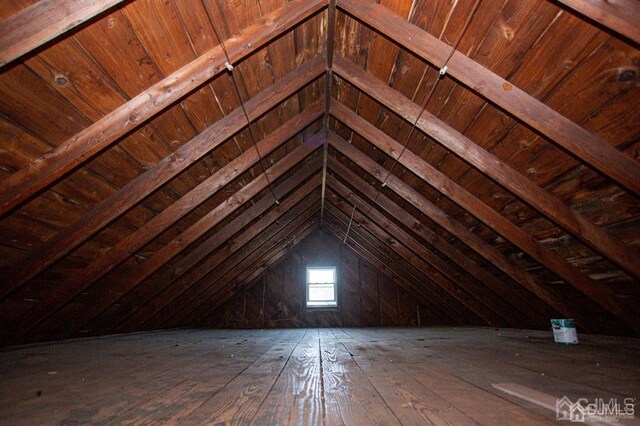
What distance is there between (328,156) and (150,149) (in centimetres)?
221

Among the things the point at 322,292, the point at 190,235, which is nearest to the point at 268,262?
the point at 322,292

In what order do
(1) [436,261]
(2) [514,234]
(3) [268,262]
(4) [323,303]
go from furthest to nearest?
1. (4) [323,303]
2. (3) [268,262]
3. (1) [436,261]
4. (2) [514,234]

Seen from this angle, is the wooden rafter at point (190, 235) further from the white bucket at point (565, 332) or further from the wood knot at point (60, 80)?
the white bucket at point (565, 332)

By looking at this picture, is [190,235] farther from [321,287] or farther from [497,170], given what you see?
[321,287]

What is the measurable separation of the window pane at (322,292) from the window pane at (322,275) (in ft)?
0.37

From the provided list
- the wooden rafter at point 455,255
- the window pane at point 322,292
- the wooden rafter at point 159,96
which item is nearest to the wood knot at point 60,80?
the wooden rafter at point 159,96

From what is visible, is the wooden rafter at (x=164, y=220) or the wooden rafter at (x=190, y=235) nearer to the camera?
the wooden rafter at (x=164, y=220)

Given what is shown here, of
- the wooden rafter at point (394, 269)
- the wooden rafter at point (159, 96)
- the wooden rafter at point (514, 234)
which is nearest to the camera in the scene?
the wooden rafter at point (159, 96)

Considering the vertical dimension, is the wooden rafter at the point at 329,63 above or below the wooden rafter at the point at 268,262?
above

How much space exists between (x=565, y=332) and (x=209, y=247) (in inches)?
152

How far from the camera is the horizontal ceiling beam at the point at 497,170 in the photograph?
6.84ft

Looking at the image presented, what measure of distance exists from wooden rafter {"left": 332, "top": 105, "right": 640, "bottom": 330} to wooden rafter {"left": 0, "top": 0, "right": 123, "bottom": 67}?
6.81 ft

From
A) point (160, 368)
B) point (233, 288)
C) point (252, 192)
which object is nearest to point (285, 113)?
point (252, 192)

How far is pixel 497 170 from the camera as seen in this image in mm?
2203
